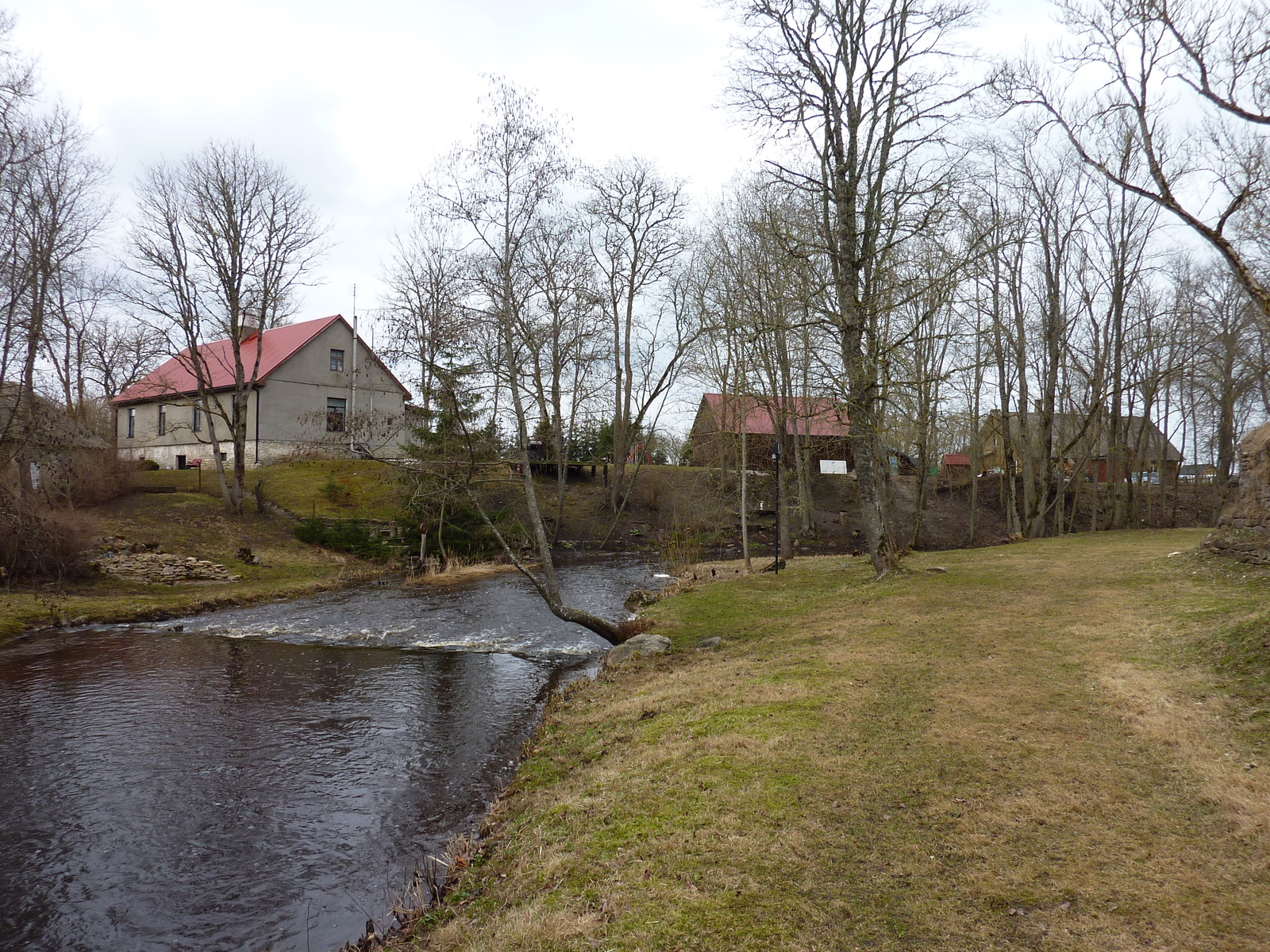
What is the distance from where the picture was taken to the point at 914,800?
4.98 metres

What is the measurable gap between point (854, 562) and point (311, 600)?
14244mm

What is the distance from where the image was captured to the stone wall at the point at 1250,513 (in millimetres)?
11492

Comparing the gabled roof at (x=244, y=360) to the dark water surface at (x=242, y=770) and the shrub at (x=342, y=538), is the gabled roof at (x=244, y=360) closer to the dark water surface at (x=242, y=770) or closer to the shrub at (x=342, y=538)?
the shrub at (x=342, y=538)

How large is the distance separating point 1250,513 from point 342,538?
23.9 meters

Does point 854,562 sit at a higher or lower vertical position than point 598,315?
lower

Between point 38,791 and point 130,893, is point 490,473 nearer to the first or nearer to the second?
point 38,791

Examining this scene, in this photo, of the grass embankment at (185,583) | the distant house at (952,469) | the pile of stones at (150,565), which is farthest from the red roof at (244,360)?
the distant house at (952,469)

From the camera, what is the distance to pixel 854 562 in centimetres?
1892

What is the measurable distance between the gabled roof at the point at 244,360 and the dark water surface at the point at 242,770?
2328cm

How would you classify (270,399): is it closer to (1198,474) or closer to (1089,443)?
(1089,443)

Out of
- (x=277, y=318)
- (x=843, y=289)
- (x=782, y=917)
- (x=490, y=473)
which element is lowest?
(x=782, y=917)

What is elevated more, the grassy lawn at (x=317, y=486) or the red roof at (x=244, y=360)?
the red roof at (x=244, y=360)

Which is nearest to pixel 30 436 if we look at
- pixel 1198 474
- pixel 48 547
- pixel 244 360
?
pixel 48 547

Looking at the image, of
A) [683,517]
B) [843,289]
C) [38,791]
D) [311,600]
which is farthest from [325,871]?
[683,517]
